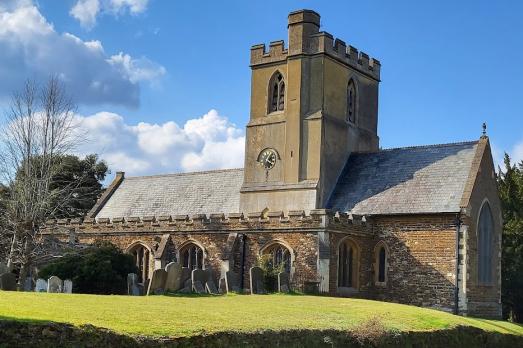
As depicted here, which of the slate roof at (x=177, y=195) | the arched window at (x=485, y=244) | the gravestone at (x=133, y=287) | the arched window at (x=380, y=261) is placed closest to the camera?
the gravestone at (x=133, y=287)

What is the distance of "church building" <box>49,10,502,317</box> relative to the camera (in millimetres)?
31344

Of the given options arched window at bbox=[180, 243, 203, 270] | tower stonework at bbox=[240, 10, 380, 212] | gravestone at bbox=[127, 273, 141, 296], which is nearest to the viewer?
gravestone at bbox=[127, 273, 141, 296]

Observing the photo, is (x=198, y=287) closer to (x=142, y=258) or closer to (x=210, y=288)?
(x=210, y=288)

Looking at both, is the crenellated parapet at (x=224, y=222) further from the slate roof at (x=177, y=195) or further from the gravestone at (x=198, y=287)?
the gravestone at (x=198, y=287)

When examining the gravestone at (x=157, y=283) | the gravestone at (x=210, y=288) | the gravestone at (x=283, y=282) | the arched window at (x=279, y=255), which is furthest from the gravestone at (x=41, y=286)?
the arched window at (x=279, y=255)

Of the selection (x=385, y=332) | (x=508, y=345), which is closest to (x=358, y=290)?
(x=508, y=345)

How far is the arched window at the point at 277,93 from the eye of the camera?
38.4 metres

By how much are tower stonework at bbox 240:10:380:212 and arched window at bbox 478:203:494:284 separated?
752 cm

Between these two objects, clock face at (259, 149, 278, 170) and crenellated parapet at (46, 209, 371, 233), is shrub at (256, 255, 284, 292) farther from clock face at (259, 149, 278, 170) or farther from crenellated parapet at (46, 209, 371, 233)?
clock face at (259, 149, 278, 170)

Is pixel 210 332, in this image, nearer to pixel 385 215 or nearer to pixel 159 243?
pixel 385 215

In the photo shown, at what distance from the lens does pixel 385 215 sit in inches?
1294

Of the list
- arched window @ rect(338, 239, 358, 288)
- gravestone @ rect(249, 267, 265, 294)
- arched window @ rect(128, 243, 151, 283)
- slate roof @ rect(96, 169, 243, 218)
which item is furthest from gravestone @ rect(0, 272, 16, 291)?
slate roof @ rect(96, 169, 243, 218)

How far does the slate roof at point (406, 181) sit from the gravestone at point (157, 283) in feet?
41.0

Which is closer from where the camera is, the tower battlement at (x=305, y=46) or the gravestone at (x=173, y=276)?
the gravestone at (x=173, y=276)
